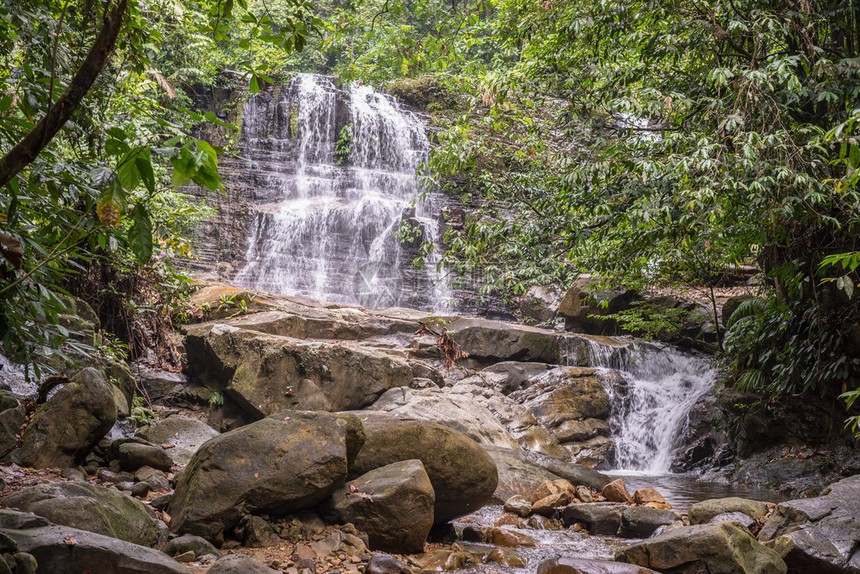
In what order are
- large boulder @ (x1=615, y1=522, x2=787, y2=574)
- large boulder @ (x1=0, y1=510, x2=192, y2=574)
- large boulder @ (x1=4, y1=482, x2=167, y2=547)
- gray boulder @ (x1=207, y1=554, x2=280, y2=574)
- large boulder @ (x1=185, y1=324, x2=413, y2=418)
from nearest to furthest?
1. large boulder @ (x1=0, y1=510, x2=192, y2=574)
2. gray boulder @ (x1=207, y1=554, x2=280, y2=574)
3. large boulder @ (x1=4, y1=482, x2=167, y2=547)
4. large boulder @ (x1=615, y1=522, x2=787, y2=574)
5. large boulder @ (x1=185, y1=324, x2=413, y2=418)

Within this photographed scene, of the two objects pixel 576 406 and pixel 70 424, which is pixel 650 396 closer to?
pixel 576 406

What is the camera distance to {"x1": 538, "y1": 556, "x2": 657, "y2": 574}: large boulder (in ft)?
13.5

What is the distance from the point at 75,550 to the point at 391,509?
229 centimetres

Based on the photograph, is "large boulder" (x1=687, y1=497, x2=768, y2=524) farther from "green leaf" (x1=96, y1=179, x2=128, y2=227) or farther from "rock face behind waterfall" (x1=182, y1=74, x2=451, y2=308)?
"rock face behind waterfall" (x1=182, y1=74, x2=451, y2=308)

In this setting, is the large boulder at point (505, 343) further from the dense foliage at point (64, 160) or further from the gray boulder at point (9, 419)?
the dense foliage at point (64, 160)

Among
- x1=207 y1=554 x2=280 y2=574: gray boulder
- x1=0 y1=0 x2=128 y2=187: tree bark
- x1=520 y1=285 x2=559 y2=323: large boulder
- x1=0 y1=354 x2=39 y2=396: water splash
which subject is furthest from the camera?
x1=520 y1=285 x2=559 y2=323: large boulder

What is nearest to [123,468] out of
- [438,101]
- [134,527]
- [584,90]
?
[134,527]

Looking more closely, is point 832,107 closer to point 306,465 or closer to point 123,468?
point 306,465

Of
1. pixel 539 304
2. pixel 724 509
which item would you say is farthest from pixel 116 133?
pixel 539 304

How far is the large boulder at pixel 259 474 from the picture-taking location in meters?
4.08

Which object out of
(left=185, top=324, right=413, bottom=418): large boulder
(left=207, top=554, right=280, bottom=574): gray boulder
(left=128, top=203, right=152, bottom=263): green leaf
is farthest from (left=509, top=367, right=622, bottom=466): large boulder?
(left=128, top=203, right=152, bottom=263): green leaf

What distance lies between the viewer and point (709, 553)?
14.0 feet

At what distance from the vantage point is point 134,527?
147 inches

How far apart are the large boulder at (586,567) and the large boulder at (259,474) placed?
1754 mm
